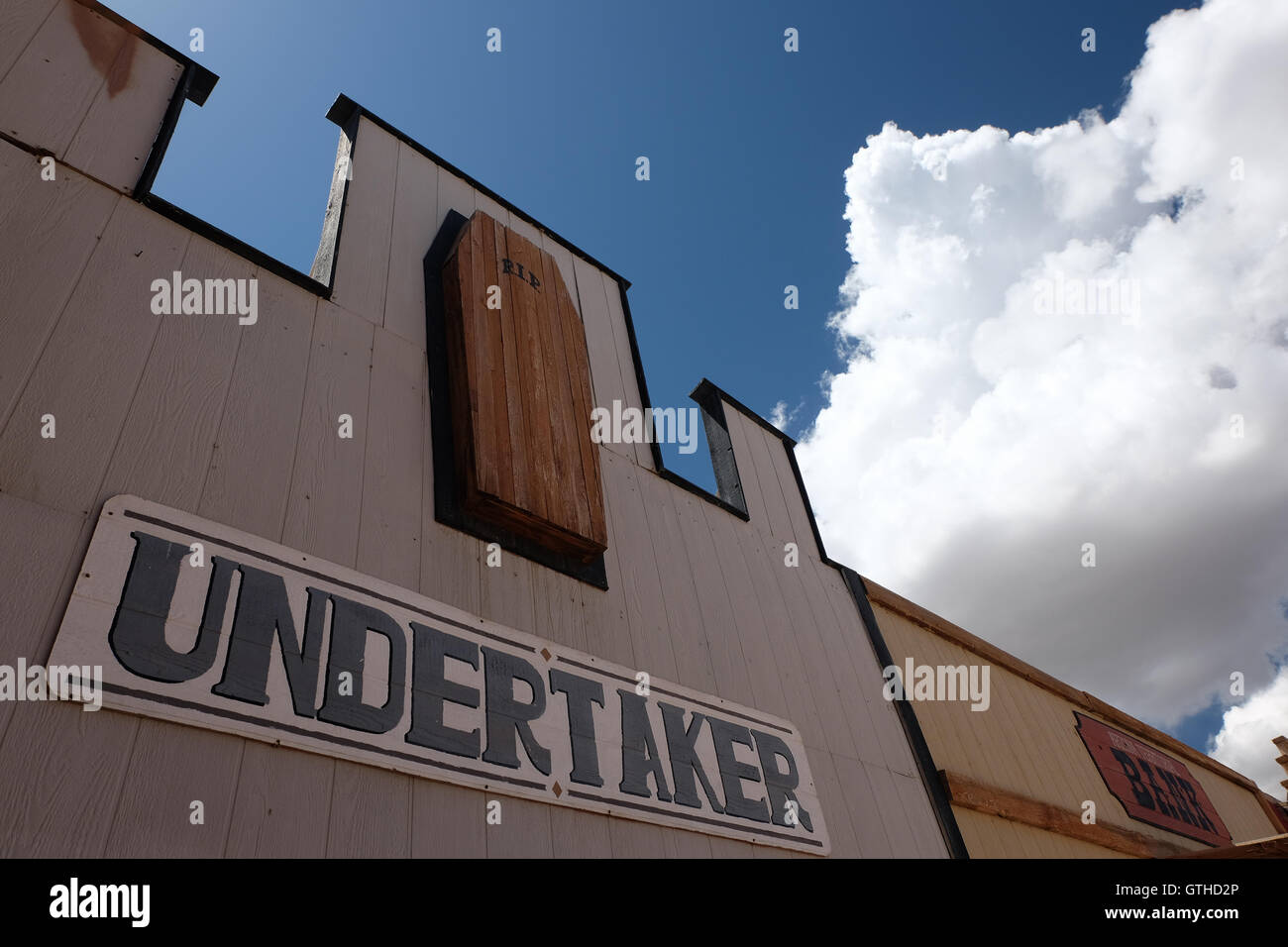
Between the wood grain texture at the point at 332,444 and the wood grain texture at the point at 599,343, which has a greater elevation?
the wood grain texture at the point at 599,343

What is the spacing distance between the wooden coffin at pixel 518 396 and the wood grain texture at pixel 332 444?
442mm

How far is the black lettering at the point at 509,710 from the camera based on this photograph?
9.63 feet

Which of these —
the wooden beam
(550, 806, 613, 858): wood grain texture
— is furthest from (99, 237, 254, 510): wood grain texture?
the wooden beam

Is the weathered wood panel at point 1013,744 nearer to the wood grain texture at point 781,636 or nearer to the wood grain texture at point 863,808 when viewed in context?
the wood grain texture at point 863,808

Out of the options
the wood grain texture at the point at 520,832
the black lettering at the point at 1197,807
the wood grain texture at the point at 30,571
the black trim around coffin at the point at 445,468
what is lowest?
the wood grain texture at the point at 520,832

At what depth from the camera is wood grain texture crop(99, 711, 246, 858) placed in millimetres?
2041

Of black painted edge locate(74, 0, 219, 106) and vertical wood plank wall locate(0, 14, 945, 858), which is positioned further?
black painted edge locate(74, 0, 219, 106)

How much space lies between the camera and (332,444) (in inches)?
128

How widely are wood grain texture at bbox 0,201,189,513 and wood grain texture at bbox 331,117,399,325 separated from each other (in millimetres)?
762

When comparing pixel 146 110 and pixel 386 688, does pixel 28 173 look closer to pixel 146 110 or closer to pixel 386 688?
pixel 146 110

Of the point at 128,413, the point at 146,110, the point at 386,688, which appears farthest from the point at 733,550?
the point at 146,110

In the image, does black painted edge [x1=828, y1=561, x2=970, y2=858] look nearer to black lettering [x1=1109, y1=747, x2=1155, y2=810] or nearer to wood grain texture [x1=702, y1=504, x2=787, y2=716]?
wood grain texture [x1=702, y1=504, x2=787, y2=716]

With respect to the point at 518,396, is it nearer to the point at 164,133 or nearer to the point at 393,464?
the point at 393,464

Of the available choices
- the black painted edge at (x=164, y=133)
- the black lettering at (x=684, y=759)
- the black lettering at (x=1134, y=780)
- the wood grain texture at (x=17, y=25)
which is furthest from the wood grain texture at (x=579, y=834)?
the black lettering at (x=1134, y=780)
